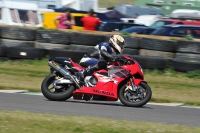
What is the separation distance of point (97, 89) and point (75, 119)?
93.8 inches

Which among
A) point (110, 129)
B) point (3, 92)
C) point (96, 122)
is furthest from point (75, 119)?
point (3, 92)

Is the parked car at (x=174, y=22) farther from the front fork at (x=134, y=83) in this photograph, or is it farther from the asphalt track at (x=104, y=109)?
the front fork at (x=134, y=83)

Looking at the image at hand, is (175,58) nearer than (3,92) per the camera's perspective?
No

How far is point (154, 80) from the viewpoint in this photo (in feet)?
41.3

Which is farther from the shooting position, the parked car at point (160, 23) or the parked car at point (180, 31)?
the parked car at point (160, 23)

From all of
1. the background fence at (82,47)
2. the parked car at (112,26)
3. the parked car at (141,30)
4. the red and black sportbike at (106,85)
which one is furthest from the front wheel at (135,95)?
the parked car at (112,26)

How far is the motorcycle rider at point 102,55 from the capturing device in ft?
30.0

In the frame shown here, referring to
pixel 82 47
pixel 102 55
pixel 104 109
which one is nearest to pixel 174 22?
pixel 82 47

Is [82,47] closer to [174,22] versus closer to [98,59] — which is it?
[98,59]

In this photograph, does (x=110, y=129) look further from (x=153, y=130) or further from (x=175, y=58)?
(x=175, y=58)

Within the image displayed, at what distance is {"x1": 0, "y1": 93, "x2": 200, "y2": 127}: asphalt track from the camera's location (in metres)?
7.96

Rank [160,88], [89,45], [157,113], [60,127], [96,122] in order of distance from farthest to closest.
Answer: [89,45] → [160,88] → [157,113] → [96,122] → [60,127]

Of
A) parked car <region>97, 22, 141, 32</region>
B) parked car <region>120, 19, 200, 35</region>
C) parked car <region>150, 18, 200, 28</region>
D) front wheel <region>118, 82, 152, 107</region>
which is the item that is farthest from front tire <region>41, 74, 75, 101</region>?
parked car <region>150, 18, 200, 28</region>

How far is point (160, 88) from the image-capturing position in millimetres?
11602
